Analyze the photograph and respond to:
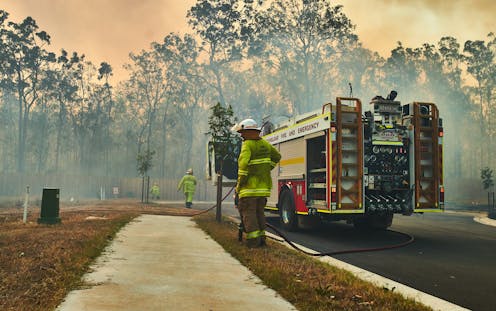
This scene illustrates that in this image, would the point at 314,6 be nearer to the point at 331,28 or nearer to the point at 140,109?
the point at 331,28

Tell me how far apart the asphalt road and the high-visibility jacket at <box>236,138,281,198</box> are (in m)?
1.69

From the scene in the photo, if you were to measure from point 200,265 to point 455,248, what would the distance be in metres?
5.24

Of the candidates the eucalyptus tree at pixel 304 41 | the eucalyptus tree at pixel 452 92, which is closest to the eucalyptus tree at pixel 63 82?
the eucalyptus tree at pixel 304 41

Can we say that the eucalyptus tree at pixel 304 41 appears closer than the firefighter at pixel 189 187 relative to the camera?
No

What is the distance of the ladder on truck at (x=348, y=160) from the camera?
353 inches

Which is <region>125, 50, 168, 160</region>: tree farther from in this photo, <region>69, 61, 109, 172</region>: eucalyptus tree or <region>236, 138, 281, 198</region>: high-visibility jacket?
<region>236, 138, 281, 198</region>: high-visibility jacket

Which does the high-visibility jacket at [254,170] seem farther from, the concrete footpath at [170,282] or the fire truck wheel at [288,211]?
the fire truck wheel at [288,211]

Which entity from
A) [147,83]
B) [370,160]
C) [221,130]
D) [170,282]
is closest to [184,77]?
[147,83]

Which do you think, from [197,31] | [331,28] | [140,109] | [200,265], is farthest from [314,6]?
[200,265]

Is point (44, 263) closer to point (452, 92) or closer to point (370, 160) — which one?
point (370, 160)

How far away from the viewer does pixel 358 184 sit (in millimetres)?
9070

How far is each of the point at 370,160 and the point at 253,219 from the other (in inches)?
134

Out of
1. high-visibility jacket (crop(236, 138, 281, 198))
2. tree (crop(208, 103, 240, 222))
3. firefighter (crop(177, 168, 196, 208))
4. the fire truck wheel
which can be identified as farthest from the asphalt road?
firefighter (crop(177, 168, 196, 208))

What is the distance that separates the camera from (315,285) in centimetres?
462
